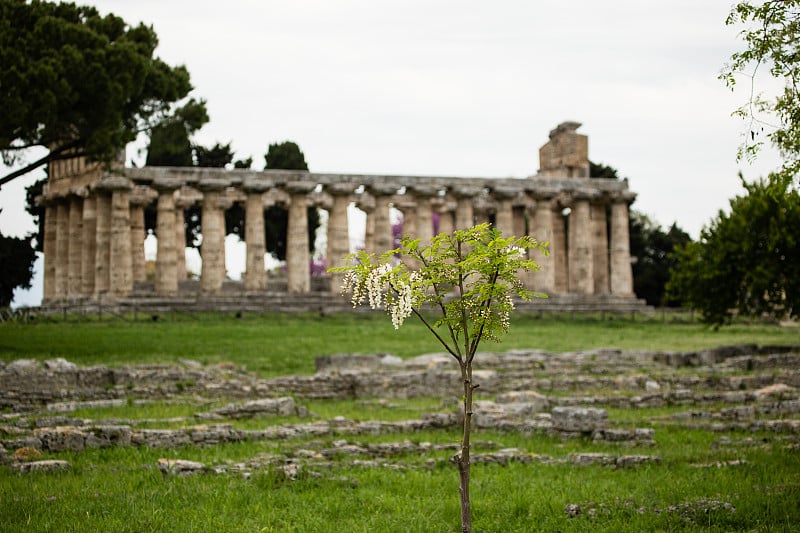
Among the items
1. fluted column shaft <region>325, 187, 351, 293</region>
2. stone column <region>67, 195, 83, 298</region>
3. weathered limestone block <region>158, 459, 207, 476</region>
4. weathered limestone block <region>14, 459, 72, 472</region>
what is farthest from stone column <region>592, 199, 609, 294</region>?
weathered limestone block <region>14, 459, 72, 472</region>

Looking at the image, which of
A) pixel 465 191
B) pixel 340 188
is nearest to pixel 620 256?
pixel 465 191

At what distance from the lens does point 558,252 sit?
190ft

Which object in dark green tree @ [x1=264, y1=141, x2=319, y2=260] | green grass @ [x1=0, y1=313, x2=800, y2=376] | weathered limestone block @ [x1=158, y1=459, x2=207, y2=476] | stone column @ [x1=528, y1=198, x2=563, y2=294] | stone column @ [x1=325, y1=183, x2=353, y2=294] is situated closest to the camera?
weathered limestone block @ [x1=158, y1=459, x2=207, y2=476]

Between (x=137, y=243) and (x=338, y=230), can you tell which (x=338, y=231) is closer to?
(x=338, y=230)

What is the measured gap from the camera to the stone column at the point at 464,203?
175 feet

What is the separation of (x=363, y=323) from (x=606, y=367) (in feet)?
50.4

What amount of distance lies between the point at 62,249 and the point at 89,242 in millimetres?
3476

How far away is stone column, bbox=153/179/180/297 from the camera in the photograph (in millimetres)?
48000

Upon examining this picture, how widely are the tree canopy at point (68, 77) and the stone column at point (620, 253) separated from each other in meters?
29.4

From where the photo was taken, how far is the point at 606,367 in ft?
91.1

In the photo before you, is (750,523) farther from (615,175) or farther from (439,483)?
(615,175)

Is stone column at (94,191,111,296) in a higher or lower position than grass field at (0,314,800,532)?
higher

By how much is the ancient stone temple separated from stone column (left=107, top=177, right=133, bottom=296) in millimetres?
50

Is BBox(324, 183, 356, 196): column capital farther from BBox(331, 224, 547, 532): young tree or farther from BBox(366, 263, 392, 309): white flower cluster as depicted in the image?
BBox(366, 263, 392, 309): white flower cluster
